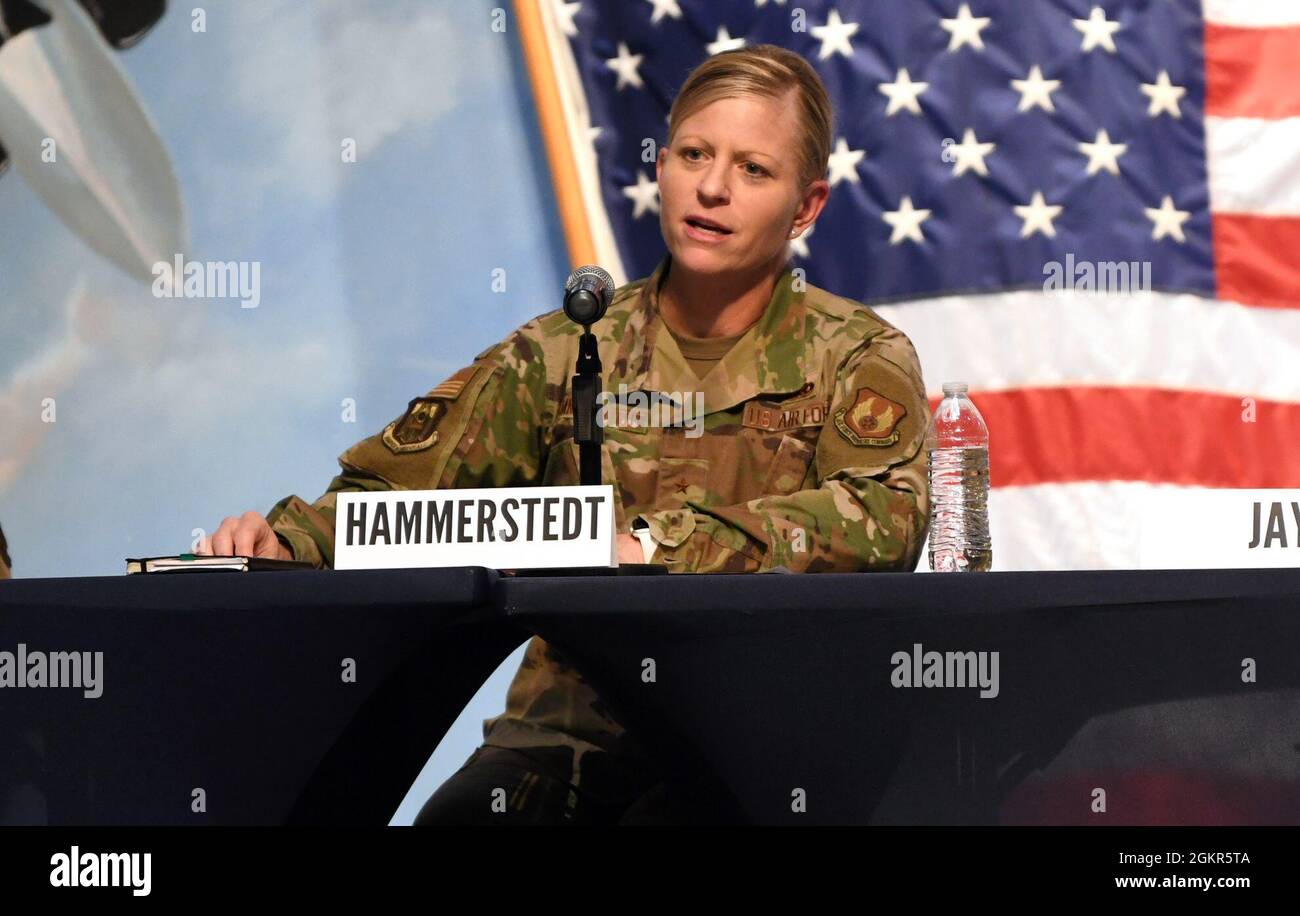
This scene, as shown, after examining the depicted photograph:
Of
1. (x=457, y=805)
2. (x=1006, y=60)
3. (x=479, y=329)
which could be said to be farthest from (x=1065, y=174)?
(x=457, y=805)

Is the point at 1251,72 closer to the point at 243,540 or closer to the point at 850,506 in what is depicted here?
the point at 850,506

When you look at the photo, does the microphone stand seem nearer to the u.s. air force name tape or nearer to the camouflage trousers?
the u.s. air force name tape

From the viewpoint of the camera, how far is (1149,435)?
2994 millimetres

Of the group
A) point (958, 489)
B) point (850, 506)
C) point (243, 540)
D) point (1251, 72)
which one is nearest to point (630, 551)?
point (850, 506)

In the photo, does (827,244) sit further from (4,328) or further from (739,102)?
(4,328)

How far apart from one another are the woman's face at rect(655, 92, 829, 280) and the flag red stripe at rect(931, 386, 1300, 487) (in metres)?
0.90

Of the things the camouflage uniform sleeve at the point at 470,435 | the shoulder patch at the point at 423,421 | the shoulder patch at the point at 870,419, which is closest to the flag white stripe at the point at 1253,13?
the shoulder patch at the point at 870,419

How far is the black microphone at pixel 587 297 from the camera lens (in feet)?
5.86

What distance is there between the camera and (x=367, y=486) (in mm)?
2104

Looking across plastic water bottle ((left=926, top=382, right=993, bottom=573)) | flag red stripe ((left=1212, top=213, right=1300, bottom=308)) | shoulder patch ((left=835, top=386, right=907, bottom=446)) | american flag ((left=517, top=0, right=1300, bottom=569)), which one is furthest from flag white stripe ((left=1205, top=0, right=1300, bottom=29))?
shoulder patch ((left=835, top=386, right=907, bottom=446))

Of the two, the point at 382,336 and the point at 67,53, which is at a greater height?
the point at 67,53

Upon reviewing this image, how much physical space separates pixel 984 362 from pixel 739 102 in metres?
1.01

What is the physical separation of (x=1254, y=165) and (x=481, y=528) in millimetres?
2146

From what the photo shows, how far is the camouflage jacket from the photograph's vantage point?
6.36 ft
